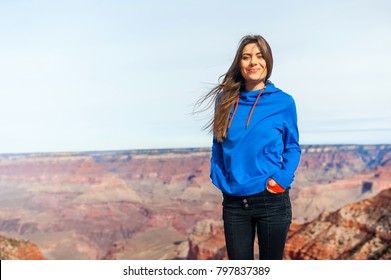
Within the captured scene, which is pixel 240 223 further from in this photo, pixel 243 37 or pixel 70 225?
pixel 70 225

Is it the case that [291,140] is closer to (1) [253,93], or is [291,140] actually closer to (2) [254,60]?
(1) [253,93]

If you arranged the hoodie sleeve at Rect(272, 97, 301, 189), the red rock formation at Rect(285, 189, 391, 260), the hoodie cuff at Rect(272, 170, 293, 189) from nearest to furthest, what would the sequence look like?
the hoodie cuff at Rect(272, 170, 293, 189), the hoodie sleeve at Rect(272, 97, 301, 189), the red rock formation at Rect(285, 189, 391, 260)

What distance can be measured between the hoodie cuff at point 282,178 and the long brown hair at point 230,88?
0.43m

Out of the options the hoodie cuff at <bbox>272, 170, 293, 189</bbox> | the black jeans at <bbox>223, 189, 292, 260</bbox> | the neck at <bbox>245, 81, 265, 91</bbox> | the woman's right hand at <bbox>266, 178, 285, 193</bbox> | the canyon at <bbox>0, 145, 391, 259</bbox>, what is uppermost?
the neck at <bbox>245, 81, 265, 91</bbox>

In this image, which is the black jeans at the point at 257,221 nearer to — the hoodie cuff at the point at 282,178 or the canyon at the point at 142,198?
the hoodie cuff at the point at 282,178

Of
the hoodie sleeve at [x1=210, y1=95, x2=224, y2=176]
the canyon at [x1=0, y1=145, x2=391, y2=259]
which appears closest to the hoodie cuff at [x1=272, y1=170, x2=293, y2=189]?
the hoodie sleeve at [x1=210, y1=95, x2=224, y2=176]

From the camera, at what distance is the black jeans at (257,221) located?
3061 millimetres

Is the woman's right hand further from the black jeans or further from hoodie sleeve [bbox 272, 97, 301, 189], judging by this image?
hoodie sleeve [bbox 272, 97, 301, 189]

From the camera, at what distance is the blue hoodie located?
305cm

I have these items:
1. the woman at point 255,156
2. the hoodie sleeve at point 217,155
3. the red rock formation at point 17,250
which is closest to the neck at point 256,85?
the woman at point 255,156

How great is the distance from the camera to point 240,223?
3.11 meters

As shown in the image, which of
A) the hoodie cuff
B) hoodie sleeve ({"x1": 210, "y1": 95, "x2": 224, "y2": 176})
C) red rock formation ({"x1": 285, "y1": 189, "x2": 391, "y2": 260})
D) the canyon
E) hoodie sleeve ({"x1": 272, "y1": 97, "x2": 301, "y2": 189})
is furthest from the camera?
the canyon

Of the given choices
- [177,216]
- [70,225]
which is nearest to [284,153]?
[177,216]

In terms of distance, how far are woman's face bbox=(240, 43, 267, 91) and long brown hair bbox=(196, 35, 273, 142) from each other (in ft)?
0.09
